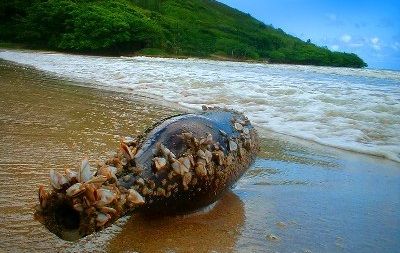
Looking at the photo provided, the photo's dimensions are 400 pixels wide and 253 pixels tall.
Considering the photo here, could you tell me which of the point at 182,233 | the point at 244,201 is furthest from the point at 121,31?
the point at 182,233

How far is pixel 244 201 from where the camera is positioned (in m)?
2.96

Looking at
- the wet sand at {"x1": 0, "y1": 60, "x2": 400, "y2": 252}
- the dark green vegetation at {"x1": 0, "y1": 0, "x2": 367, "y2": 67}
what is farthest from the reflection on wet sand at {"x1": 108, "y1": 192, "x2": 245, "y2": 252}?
the dark green vegetation at {"x1": 0, "y1": 0, "x2": 367, "y2": 67}

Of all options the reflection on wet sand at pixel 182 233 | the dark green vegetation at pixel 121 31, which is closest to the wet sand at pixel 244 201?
the reflection on wet sand at pixel 182 233

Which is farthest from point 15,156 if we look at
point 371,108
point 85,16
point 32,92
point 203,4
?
point 203,4

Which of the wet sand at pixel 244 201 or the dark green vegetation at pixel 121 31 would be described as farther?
the dark green vegetation at pixel 121 31

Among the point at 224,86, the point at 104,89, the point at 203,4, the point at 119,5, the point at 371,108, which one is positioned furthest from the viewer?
the point at 203,4

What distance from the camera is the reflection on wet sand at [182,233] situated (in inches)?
84.5

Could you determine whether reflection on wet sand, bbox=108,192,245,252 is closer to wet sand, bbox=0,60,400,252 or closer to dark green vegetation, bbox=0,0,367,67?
wet sand, bbox=0,60,400,252

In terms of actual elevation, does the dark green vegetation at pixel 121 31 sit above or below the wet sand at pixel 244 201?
above

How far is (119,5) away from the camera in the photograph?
183 feet

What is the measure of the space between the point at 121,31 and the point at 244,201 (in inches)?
1867

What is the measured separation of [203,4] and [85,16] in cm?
4745

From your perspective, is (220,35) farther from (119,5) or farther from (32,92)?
(32,92)

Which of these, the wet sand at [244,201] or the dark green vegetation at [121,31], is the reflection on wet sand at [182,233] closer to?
the wet sand at [244,201]
